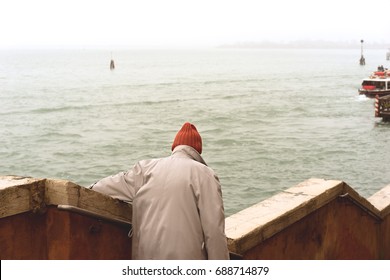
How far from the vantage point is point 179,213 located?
3006 millimetres

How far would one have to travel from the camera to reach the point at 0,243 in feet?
9.60

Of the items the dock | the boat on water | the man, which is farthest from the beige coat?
the boat on water

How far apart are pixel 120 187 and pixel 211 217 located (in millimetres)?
603

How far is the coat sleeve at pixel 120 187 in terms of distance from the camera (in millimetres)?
3230

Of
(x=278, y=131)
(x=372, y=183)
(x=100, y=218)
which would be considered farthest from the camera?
(x=278, y=131)

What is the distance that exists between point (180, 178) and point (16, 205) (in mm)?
882

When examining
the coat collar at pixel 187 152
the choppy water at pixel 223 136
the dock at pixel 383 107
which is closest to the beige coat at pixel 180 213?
the coat collar at pixel 187 152

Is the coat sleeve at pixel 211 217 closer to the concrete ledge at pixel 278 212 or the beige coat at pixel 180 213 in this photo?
the beige coat at pixel 180 213

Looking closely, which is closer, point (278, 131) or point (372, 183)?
point (372, 183)

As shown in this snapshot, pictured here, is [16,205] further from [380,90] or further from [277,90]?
[277,90]

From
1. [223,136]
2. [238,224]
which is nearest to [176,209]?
[238,224]

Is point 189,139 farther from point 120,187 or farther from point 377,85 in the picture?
point 377,85

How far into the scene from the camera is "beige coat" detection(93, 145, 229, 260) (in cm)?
301

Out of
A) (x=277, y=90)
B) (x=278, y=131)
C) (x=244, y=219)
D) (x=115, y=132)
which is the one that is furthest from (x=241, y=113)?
(x=244, y=219)
